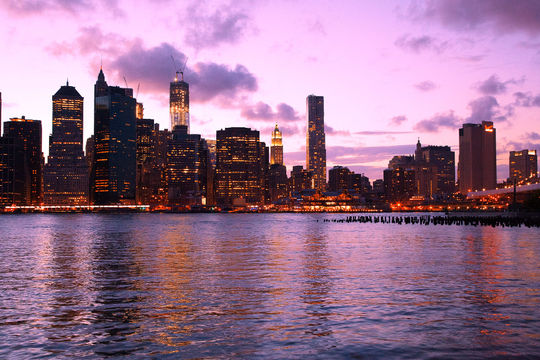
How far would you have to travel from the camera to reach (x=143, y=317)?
79.5ft

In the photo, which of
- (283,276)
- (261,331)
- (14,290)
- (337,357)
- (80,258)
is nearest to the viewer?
(337,357)

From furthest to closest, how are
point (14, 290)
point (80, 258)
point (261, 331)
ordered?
point (80, 258) < point (14, 290) < point (261, 331)

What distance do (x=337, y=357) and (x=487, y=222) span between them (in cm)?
12754

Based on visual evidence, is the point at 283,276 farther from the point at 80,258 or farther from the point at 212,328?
Answer: the point at 80,258

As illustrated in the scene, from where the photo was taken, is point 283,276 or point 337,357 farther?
point 283,276

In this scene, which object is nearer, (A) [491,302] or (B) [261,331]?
(B) [261,331]

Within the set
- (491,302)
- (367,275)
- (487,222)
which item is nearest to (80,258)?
(367,275)

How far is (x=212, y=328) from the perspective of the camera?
21969 mm

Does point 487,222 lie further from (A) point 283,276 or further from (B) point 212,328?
(B) point 212,328

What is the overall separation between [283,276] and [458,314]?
1537 cm

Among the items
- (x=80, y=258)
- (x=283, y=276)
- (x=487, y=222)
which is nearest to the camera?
(x=283, y=276)

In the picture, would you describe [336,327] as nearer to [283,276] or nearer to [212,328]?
[212,328]

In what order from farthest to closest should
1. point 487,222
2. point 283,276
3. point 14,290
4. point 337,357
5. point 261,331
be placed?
point 487,222 < point 283,276 < point 14,290 < point 261,331 < point 337,357

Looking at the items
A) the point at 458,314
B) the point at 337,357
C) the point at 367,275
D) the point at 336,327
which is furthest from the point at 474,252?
the point at 337,357
